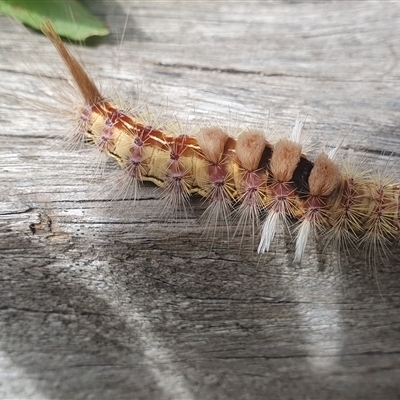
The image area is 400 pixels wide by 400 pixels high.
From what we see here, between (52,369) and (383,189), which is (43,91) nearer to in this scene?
(52,369)

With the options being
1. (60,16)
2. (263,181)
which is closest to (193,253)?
(263,181)

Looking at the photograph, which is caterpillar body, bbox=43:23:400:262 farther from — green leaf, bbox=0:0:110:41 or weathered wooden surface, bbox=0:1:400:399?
green leaf, bbox=0:0:110:41

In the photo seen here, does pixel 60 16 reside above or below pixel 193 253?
above

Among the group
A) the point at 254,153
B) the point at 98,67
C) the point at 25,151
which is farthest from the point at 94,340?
the point at 98,67

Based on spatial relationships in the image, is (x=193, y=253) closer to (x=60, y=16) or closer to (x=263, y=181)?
(x=263, y=181)

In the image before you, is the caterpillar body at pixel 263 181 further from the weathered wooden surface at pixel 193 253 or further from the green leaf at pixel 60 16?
the green leaf at pixel 60 16
